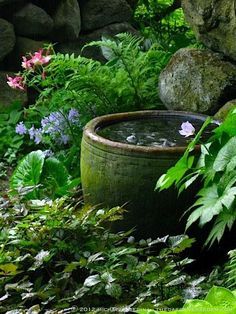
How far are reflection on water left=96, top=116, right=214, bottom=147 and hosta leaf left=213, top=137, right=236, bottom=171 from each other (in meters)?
0.89

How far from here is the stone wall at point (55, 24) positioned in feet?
21.7

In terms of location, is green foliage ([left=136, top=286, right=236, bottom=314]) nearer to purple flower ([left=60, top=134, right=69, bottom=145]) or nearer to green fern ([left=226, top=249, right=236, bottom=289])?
green fern ([left=226, top=249, right=236, bottom=289])

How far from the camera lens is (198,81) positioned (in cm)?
466

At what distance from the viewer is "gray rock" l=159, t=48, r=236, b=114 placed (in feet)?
15.0

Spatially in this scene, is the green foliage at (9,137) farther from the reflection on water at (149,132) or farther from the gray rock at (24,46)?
the reflection on water at (149,132)

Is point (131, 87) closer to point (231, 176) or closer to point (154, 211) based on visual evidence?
point (154, 211)

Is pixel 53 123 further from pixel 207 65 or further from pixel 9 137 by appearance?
pixel 207 65

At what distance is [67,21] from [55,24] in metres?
0.13

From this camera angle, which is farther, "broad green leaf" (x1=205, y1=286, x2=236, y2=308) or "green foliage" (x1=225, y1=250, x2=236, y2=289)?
"green foliage" (x1=225, y1=250, x2=236, y2=289)

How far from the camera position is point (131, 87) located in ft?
17.3

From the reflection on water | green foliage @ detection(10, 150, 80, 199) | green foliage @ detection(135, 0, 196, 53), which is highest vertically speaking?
the reflection on water

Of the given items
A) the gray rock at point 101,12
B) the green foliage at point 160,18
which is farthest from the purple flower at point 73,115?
the green foliage at point 160,18

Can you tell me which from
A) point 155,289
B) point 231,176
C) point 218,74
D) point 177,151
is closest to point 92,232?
point 155,289

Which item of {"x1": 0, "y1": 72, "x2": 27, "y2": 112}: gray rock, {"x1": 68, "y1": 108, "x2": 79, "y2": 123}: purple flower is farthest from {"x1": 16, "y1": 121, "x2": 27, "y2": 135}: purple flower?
{"x1": 0, "y1": 72, "x2": 27, "y2": 112}: gray rock
